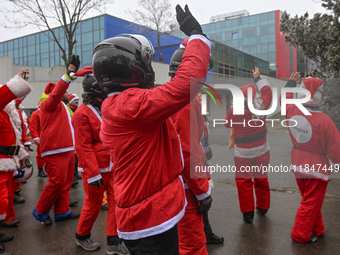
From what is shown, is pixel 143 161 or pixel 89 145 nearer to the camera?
pixel 143 161

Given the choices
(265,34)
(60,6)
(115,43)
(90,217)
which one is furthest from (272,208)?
(265,34)

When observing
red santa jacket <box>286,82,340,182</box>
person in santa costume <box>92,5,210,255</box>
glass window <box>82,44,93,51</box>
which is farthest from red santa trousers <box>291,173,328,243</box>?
glass window <box>82,44,93,51</box>

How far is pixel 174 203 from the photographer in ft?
5.76

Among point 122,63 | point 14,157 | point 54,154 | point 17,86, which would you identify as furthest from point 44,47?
point 122,63

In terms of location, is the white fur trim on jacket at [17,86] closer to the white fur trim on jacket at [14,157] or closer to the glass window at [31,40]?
the white fur trim on jacket at [14,157]

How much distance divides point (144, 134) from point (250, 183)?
2.93m

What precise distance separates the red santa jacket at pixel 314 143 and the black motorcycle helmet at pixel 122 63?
7.81ft

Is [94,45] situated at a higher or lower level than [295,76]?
higher

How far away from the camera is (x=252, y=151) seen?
4293 mm

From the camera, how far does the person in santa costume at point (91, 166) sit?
331cm

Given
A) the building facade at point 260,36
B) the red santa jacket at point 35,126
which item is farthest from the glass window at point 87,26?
the building facade at point 260,36

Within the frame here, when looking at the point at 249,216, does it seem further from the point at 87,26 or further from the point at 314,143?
the point at 87,26

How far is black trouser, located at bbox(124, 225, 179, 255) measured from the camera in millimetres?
1715

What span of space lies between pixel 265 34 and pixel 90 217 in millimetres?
55867
